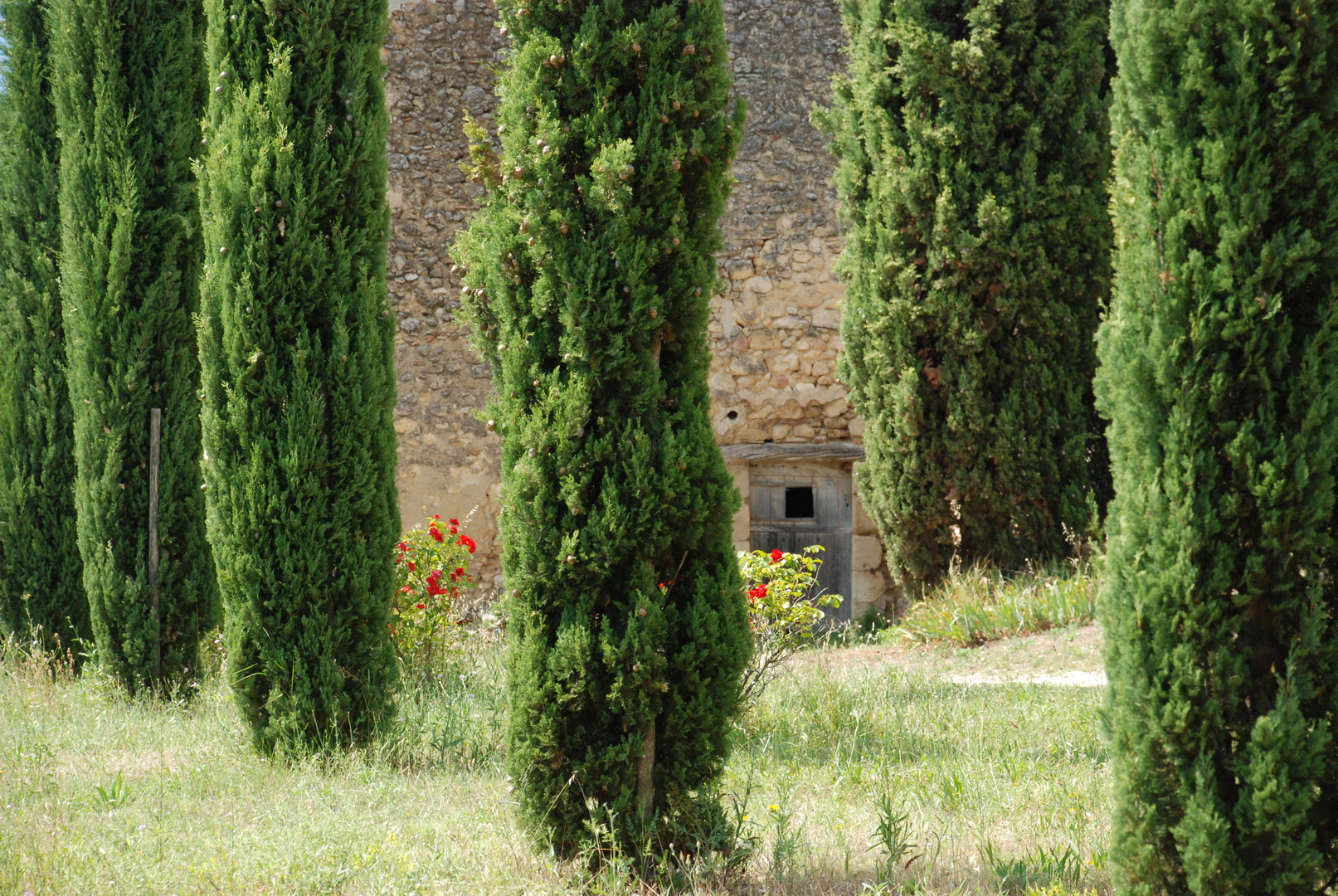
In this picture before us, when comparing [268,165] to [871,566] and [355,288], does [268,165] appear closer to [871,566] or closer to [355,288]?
[355,288]

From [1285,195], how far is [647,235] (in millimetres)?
1634

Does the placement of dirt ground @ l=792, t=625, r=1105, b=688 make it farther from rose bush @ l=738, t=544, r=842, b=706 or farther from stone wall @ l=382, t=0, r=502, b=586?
stone wall @ l=382, t=0, r=502, b=586

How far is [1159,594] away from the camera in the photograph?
7.89 feet

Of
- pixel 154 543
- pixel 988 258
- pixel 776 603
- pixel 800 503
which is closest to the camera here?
pixel 154 543

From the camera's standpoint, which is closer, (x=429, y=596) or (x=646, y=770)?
(x=646, y=770)

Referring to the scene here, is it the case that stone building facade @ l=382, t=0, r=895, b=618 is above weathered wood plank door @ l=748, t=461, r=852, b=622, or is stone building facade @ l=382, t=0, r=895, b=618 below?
above

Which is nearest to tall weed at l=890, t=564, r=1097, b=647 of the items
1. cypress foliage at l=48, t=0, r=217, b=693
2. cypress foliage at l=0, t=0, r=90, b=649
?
cypress foliage at l=48, t=0, r=217, b=693

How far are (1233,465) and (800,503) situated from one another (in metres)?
8.01

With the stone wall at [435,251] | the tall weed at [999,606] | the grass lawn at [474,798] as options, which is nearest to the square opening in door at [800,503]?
the tall weed at [999,606]

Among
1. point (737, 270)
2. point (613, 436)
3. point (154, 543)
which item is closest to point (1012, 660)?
point (613, 436)

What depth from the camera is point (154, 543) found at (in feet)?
18.6

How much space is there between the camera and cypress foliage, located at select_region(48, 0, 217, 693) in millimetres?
5680

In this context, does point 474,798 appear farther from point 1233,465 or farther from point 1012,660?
point 1012,660

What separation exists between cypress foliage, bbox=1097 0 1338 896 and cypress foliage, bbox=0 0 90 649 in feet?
20.3
